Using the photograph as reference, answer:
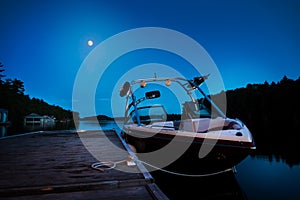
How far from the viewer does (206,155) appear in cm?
412

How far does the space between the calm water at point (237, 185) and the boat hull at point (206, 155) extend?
554mm

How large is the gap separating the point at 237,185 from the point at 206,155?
6.75ft

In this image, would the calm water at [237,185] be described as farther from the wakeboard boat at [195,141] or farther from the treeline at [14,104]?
the treeline at [14,104]

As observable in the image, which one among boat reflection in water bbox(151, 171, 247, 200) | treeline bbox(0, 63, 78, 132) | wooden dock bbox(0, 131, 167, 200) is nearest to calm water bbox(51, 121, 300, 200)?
boat reflection in water bbox(151, 171, 247, 200)

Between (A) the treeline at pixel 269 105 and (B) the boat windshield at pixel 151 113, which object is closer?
(B) the boat windshield at pixel 151 113

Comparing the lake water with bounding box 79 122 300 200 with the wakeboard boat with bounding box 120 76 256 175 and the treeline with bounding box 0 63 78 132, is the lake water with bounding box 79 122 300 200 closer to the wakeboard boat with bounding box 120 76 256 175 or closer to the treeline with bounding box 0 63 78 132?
the wakeboard boat with bounding box 120 76 256 175

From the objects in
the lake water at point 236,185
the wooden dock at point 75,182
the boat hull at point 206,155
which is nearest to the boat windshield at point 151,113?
the lake water at point 236,185

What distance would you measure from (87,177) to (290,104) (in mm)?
→ 50605

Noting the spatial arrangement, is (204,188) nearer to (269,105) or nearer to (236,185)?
(236,185)

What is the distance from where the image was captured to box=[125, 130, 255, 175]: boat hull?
3.89 meters

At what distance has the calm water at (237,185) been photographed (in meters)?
4.73

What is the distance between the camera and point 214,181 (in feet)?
16.5

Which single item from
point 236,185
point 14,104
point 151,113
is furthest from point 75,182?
point 14,104

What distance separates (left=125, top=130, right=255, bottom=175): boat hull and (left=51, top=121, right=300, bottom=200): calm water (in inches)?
21.8
